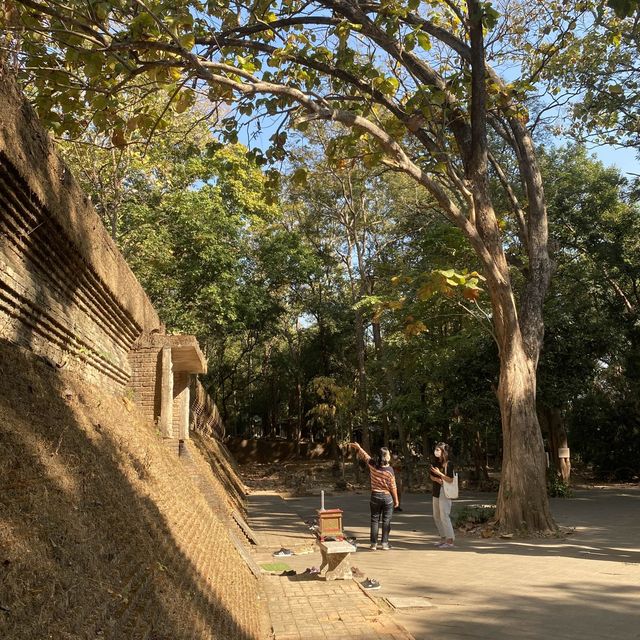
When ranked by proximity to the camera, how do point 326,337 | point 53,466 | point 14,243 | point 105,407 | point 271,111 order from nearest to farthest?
point 53,466 < point 14,243 < point 105,407 < point 271,111 < point 326,337

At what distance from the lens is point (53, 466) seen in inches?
126

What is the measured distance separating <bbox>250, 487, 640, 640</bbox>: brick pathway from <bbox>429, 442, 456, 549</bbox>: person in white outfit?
232 mm

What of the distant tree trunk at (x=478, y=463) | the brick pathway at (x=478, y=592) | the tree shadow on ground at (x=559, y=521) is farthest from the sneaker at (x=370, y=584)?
the distant tree trunk at (x=478, y=463)

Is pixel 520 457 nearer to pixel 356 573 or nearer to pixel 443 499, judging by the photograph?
pixel 443 499

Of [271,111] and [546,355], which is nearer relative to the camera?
[271,111]

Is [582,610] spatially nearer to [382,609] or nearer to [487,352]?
[382,609]

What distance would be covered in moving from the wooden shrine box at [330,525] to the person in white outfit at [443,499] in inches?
98.4

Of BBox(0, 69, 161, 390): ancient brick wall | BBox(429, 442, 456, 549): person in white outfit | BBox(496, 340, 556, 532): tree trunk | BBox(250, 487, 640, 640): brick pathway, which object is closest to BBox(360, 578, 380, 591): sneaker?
BBox(250, 487, 640, 640): brick pathway

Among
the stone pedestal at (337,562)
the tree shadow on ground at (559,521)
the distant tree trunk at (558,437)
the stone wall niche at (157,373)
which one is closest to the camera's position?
the stone pedestal at (337,562)

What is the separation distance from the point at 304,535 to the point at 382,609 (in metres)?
6.12

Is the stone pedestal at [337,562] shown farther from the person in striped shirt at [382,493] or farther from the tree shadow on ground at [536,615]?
the person in striped shirt at [382,493]

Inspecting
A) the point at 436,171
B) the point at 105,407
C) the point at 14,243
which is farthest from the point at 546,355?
the point at 14,243

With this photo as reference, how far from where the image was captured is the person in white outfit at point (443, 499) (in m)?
9.77

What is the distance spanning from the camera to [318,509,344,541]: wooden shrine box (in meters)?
7.70
